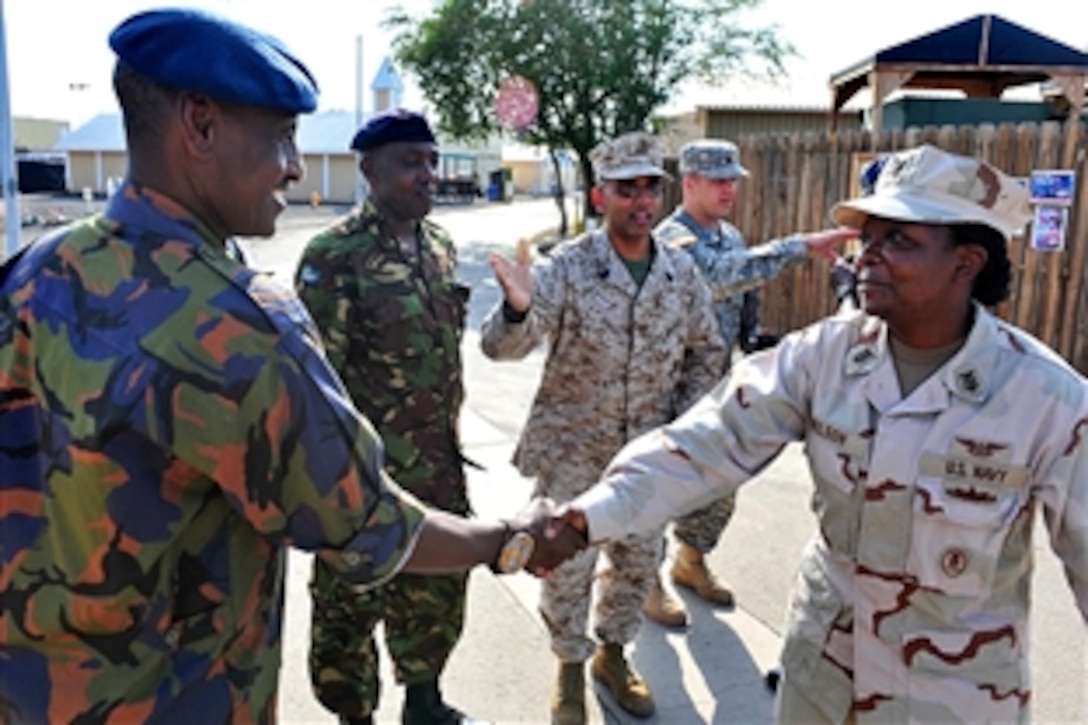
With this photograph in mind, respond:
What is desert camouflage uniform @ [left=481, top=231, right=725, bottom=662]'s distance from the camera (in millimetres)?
3182

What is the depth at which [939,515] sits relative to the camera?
1741 mm

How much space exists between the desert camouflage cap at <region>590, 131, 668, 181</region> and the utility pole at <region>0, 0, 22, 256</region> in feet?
14.3

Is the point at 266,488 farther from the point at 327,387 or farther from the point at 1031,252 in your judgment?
the point at 1031,252

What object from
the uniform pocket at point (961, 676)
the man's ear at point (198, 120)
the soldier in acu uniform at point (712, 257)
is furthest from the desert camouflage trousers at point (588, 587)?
the man's ear at point (198, 120)

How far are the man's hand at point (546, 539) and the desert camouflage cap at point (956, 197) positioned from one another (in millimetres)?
942

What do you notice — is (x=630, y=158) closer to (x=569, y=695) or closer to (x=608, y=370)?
(x=608, y=370)

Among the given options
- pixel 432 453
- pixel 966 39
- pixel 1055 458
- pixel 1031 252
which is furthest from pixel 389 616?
pixel 966 39

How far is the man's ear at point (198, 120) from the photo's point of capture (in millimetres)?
1316

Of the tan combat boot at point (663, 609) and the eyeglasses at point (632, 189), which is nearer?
the eyeglasses at point (632, 189)

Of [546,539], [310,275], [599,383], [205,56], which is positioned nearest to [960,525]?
[546,539]

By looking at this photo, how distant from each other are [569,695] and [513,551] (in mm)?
1426

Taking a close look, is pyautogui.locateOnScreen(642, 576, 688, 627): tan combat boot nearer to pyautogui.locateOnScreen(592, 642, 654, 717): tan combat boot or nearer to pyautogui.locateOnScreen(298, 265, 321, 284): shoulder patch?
pyautogui.locateOnScreen(592, 642, 654, 717): tan combat boot

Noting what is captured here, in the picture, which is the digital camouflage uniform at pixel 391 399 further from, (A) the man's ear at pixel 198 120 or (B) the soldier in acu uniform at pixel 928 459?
(A) the man's ear at pixel 198 120

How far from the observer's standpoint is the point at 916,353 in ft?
6.26
